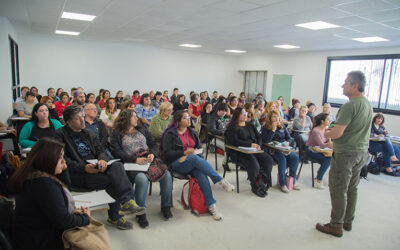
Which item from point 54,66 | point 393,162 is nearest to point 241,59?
point 54,66

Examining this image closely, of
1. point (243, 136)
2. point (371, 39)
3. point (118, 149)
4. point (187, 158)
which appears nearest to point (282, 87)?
point (371, 39)

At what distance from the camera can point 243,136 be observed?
12.8ft

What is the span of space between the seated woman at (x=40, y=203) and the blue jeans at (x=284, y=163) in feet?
10.1

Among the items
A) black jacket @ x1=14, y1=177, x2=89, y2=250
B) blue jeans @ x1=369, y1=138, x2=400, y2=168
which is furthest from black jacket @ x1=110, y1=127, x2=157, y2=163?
blue jeans @ x1=369, y1=138, x2=400, y2=168

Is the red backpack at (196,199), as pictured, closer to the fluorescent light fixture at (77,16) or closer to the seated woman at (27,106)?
the seated woman at (27,106)

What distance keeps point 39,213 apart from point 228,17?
15.7 ft

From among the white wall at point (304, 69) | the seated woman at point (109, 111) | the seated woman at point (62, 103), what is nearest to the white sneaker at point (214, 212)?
the seated woman at point (109, 111)

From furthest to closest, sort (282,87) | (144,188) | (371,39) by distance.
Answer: (282,87) < (371,39) < (144,188)

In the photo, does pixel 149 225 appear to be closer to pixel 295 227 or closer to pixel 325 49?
pixel 295 227

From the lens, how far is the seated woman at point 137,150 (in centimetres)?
274

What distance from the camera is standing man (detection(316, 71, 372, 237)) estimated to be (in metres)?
2.50

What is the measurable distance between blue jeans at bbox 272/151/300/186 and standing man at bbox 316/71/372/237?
3.93 ft

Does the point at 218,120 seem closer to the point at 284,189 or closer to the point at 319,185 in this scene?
the point at 284,189

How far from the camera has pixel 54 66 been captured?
9633 millimetres
